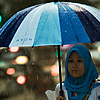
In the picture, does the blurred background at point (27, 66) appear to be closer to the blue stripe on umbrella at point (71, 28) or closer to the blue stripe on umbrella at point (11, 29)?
the blue stripe on umbrella at point (11, 29)

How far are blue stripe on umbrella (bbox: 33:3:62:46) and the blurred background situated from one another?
503 centimetres

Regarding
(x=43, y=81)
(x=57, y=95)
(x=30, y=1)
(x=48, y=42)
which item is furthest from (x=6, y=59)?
(x=48, y=42)

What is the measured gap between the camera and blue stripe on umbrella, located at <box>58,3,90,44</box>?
3.16 metres

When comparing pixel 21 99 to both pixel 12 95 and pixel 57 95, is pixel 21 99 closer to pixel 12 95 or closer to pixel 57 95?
pixel 12 95

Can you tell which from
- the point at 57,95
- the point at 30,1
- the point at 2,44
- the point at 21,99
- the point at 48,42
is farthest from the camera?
the point at 30,1

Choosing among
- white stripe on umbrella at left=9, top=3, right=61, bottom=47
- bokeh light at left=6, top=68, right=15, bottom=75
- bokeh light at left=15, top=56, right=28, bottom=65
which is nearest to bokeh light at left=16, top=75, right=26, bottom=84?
bokeh light at left=6, top=68, right=15, bottom=75

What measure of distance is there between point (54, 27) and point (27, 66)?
21.0 feet

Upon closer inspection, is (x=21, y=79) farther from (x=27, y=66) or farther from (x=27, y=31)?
(x=27, y=31)

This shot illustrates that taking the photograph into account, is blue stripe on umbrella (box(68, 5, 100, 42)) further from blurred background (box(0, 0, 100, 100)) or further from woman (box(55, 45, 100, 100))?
blurred background (box(0, 0, 100, 100))

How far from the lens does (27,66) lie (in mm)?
9570

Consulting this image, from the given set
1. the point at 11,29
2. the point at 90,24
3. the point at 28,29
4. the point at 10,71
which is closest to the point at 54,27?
the point at 28,29

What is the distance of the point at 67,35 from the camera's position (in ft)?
10.4

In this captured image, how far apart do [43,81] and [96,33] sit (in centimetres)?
607

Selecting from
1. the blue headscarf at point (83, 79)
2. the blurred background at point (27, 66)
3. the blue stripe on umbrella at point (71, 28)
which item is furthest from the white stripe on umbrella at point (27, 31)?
the blurred background at point (27, 66)
